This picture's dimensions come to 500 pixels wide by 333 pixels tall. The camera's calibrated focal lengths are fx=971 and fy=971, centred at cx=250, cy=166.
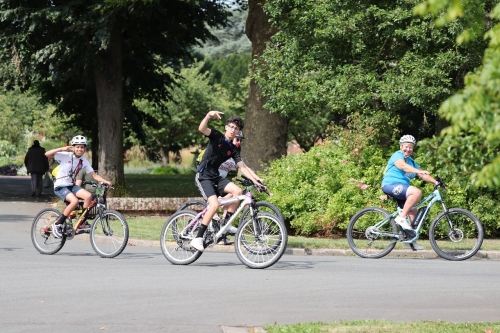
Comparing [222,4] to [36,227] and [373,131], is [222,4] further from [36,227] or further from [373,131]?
[36,227]

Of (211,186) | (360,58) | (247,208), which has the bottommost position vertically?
(247,208)

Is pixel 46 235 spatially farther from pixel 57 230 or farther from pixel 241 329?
pixel 241 329

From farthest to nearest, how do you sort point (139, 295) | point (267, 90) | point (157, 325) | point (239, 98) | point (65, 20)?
point (239, 98) < point (65, 20) < point (267, 90) < point (139, 295) < point (157, 325)

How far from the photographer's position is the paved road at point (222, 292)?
8156mm

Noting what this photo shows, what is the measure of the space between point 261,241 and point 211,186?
3.08 feet

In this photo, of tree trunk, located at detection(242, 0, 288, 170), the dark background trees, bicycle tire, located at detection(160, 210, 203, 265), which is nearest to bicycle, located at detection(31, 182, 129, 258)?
bicycle tire, located at detection(160, 210, 203, 265)

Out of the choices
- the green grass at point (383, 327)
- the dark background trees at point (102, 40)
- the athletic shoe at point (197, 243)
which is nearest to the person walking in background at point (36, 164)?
the dark background trees at point (102, 40)

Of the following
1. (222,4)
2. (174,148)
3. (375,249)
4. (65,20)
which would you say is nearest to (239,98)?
(174,148)

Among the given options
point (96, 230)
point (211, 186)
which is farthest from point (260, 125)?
point (211, 186)

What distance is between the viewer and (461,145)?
642cm

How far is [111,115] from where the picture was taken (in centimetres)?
2645

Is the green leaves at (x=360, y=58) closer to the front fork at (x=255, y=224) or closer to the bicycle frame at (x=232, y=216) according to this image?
the bicycle frame at (x=232, y=216)

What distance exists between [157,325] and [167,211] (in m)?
14.7

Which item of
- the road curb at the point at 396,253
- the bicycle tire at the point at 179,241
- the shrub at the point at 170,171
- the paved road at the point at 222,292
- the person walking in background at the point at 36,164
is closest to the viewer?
the paved road at the point at 222,292
